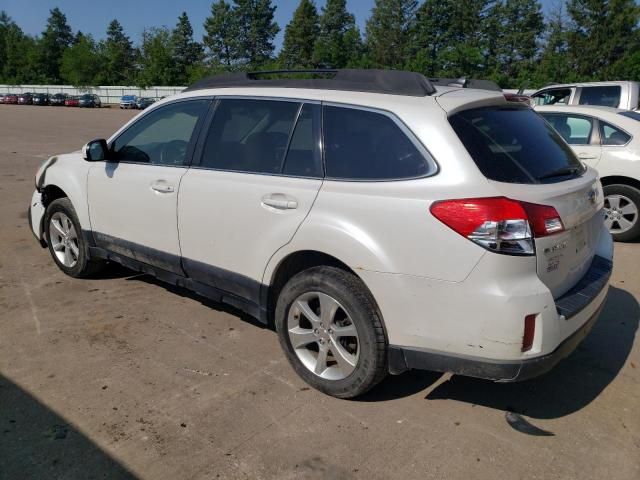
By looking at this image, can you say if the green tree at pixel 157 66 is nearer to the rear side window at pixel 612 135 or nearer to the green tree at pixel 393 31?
the green tree at pixel 393 31

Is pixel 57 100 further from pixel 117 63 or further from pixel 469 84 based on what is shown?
pixel 469 84

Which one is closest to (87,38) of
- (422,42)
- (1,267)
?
(422,42)

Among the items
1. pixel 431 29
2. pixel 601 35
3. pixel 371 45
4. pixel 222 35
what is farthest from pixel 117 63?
pixel 601 35

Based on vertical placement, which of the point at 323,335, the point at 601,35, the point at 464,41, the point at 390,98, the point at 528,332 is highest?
the point at 464,41

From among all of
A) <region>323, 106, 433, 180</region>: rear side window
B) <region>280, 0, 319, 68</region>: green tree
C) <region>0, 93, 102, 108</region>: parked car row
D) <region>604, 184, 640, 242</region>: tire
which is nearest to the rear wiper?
<region>323, 106, 433, 180</region>: rear side window

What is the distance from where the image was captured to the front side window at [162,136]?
4.26 meters

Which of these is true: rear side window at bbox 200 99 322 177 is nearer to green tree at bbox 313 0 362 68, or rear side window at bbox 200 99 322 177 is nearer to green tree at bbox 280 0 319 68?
green tree at bbox 313 0 362 68

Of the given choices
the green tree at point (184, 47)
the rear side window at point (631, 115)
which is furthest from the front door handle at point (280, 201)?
the green tree at point (184, 47)

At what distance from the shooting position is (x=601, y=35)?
52.3 m

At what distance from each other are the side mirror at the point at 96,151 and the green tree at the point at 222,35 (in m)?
93.7

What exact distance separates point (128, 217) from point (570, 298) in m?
3.21

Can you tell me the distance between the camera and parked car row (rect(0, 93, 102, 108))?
59281 mm

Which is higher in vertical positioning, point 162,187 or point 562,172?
point 562,172

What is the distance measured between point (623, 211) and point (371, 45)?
74.4 metres
